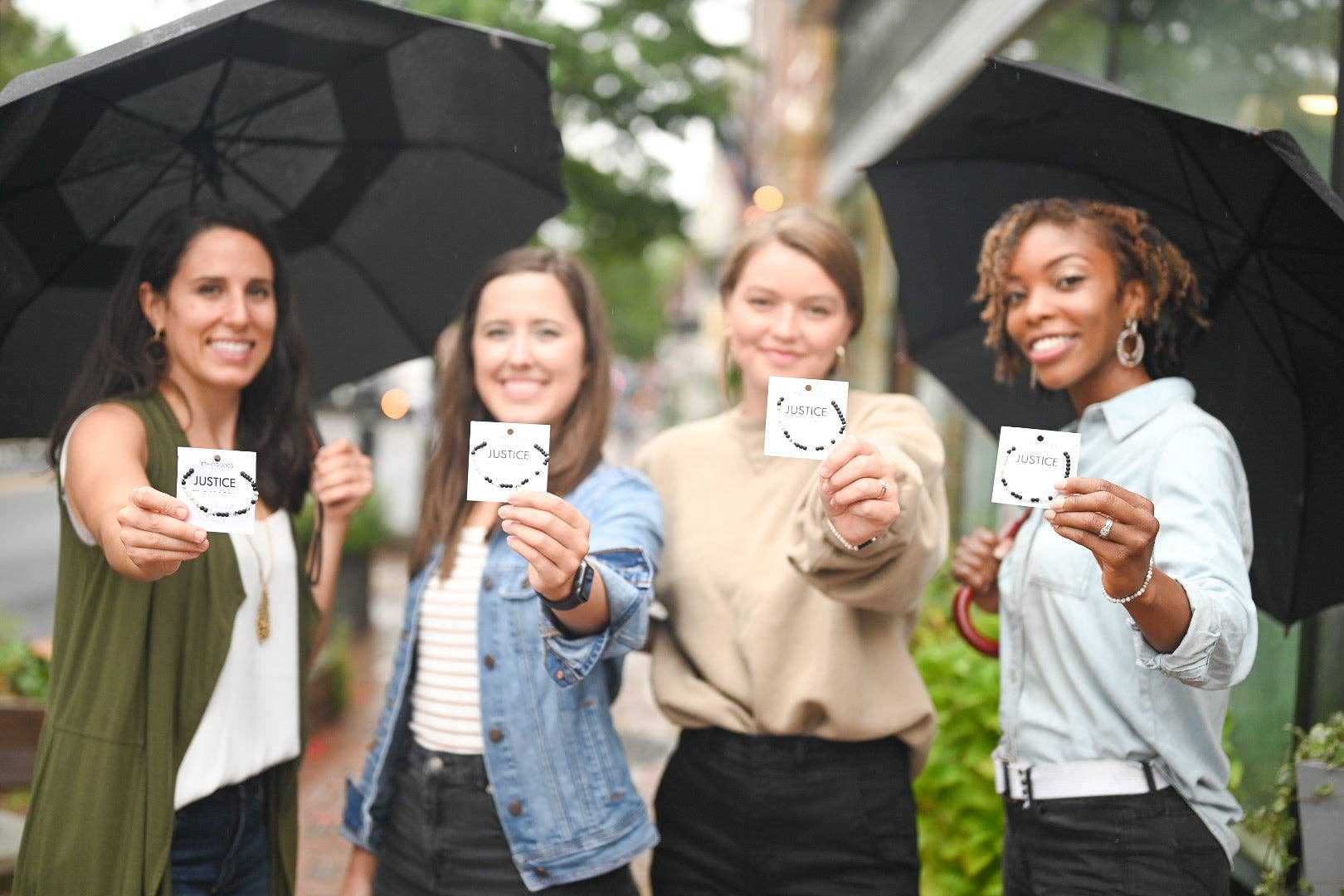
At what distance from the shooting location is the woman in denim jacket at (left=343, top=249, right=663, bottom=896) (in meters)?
2.34

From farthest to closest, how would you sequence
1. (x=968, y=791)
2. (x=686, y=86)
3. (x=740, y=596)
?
1. (x=686, y=86)
2. (x=968, y=791)
3. (x=740, y=596)

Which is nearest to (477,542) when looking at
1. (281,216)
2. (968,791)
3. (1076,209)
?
(281,216)

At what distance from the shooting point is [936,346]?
10.2 feet

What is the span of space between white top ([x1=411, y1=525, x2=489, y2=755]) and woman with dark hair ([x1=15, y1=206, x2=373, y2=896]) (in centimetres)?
29

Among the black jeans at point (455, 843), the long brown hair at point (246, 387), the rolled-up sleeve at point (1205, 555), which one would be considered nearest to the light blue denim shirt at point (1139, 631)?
the rolled-up sleeve at point (1205, 555)

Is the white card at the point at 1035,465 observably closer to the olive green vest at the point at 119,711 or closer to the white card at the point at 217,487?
the white card at the point at 217,487

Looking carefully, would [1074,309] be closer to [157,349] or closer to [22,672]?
[157,349]

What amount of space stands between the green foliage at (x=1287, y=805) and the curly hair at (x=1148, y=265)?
34.9 inches

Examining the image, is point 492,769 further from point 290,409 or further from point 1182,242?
point 1182,242

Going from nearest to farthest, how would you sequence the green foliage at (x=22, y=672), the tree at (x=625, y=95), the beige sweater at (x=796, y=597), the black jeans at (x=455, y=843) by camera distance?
the beige sweater at (x=796, y=597)
the black jeans at (x=455, y=843)
the green foliage at (x=22, y=672)
the tree at (x=625, y=95)

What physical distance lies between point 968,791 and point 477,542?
2.00m

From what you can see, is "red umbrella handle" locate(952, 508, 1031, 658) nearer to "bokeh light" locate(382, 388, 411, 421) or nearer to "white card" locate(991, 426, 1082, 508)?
"white card" locate(991, 426, 1082, 508)

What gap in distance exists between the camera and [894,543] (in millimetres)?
2205

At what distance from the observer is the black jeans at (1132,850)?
2.11 m
